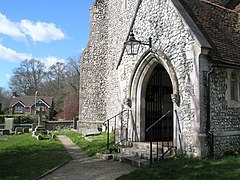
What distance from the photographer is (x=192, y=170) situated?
727cm

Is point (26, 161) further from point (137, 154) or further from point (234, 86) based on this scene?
point (234, 86)

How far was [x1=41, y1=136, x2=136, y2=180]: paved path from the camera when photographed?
26.4 ft

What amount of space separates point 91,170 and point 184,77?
167 inches

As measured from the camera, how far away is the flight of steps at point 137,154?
8.93 m

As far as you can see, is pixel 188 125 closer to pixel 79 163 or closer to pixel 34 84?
pixel 79 163

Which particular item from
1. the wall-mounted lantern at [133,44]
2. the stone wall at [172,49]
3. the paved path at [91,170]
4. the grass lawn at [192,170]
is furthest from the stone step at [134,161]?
the wall-mounted lantern at [133,44]

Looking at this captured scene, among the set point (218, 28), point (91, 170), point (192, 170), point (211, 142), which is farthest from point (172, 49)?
point (91, 170)

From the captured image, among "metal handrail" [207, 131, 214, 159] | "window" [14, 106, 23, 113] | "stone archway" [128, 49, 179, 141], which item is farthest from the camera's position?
"window" [14, 106, 23, 113]

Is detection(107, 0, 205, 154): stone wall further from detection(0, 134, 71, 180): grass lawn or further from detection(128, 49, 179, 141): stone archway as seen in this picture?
detection(0, 134, 71, 180): grass lawn

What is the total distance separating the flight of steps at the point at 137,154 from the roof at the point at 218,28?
3832 millimetres

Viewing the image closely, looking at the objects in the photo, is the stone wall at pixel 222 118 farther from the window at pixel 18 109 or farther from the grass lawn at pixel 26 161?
the window at pixel 18 109

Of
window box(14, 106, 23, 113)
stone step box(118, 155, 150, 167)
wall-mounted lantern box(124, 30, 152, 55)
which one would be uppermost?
wall-mounted lantern box(124, 30, 152, 55)

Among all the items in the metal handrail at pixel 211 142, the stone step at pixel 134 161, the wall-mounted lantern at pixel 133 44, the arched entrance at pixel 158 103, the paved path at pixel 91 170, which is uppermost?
the wall-mounted lantern at pixel 133 44

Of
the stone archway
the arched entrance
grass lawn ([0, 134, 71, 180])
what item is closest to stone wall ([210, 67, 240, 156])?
the stone archway
